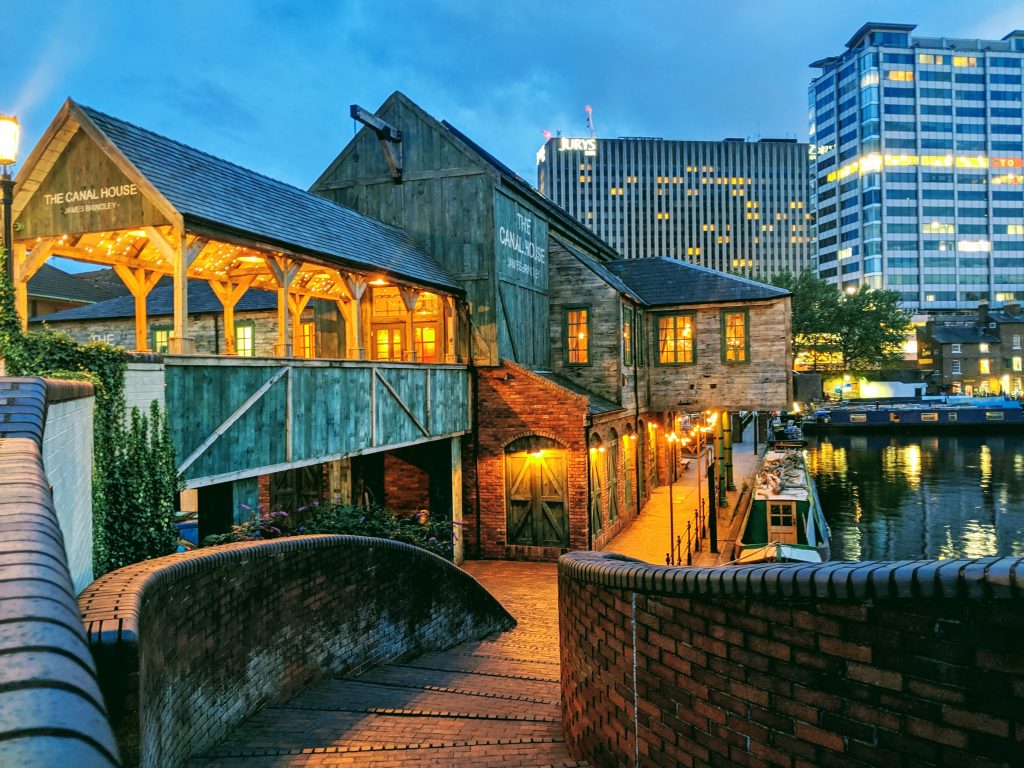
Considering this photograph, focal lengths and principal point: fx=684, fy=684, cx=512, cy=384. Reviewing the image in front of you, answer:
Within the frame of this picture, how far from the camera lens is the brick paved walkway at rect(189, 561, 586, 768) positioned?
526 cm

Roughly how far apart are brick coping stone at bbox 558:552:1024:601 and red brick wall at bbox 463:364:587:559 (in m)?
11.9

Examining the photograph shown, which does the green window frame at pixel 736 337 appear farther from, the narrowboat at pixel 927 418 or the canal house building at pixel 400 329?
the narrowboat at pixel 927 418

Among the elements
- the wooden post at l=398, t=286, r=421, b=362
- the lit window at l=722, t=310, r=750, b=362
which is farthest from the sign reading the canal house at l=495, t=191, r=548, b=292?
the lit window at l=722, t=310, r=750, b=362

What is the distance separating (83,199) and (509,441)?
410 inches

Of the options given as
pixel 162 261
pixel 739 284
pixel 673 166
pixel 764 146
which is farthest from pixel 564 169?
pixel 162 261

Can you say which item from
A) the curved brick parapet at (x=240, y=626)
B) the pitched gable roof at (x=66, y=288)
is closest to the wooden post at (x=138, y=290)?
the curved brick parapet at (x=240, y=626)

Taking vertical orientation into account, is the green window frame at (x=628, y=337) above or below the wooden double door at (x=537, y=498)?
above

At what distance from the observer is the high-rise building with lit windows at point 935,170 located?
114m

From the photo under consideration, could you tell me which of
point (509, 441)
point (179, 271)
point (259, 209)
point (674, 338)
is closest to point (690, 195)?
point (674, 338)

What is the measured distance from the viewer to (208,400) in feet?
29.7

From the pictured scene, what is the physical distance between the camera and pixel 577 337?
68.7 ft

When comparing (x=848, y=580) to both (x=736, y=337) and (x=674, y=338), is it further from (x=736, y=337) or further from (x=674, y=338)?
(x=674, y=338)

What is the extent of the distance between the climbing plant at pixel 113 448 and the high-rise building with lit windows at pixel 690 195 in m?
136

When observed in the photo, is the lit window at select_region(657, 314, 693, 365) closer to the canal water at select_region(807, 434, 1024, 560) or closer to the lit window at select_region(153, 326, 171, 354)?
the canal water at select_region(807, 434, 1024, 560)
